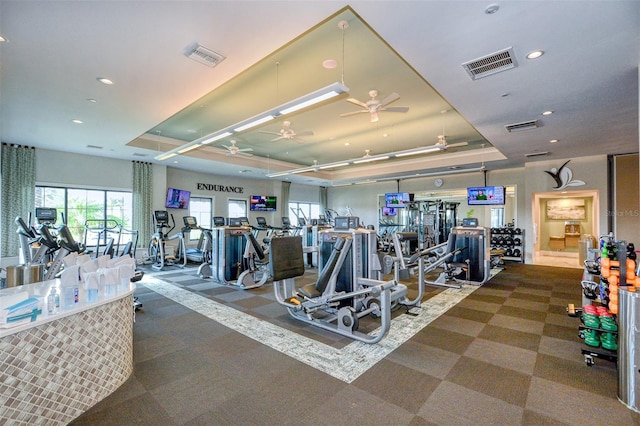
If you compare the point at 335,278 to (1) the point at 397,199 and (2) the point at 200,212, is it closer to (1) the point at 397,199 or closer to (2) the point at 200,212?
(2) the point at 200,212

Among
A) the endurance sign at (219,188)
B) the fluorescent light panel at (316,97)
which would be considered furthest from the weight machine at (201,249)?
the fluorescent light panel at (316,97)

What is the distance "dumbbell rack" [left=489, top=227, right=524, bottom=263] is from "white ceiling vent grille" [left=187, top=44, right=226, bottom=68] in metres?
9.07

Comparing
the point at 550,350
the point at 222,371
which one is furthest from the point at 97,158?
the point at 550,350

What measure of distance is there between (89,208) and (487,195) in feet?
40.0

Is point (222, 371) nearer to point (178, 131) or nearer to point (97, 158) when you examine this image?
point (178, 131)

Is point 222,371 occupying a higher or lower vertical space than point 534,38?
lower

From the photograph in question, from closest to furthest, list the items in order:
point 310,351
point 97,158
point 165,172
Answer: point 310,351, point 97,158, point 165,172

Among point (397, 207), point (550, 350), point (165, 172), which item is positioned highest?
point (165, 172)

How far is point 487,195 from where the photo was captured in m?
9.46

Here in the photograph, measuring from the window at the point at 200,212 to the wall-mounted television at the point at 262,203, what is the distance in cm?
176

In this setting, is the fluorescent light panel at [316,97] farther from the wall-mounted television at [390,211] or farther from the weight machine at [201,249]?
the wall-mounted television at [390,211]

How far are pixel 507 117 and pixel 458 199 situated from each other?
10962mm

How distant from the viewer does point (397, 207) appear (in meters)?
12.4

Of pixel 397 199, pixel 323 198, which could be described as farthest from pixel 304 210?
pixel 397 199
